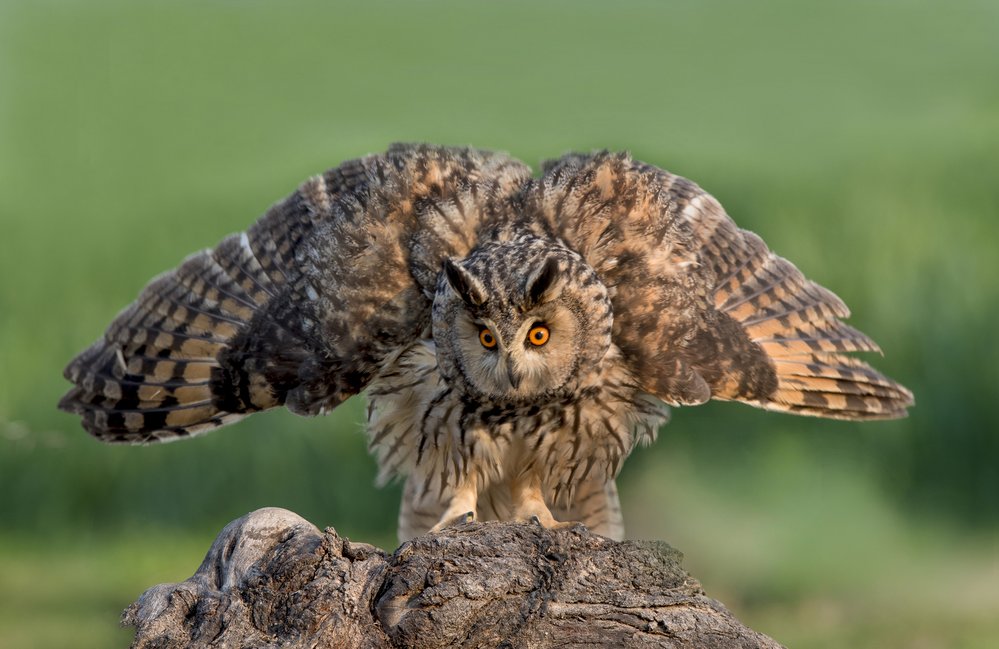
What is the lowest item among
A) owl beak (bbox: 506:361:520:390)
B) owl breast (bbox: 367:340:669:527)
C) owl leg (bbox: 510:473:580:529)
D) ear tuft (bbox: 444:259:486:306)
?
owl leg (bbox: 510:473:580:529)

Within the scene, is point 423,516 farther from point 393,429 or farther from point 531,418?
point 531,418

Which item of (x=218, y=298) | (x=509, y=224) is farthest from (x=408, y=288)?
(x=218, y=298)

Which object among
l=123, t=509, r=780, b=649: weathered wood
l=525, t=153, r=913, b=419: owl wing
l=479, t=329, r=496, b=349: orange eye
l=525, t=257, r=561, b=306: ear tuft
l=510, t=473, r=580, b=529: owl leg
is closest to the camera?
l=123, t=509, r=780, b=649: weathered wood

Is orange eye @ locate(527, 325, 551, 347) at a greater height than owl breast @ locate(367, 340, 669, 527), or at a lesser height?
greater

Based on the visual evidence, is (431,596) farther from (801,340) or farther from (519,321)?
(801,340)

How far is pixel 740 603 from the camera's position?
23.6 feet

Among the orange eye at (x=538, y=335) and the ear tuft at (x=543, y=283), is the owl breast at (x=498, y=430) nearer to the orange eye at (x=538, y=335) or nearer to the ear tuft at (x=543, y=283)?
the orange eye at (x=538, y=335)

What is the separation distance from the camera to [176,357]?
4898 millimetres

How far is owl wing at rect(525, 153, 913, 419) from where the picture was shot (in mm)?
4305

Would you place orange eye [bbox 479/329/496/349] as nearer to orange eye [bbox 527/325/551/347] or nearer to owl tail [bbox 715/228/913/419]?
orange eye [bbox 527/325/551/347]

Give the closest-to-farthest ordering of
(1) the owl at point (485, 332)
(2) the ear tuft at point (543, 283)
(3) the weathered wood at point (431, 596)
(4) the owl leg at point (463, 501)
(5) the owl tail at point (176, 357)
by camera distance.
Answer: (3) the weathered wood at point (431, 596) < (2) the ear tuft at point (543, 283) < (1) the owl at point (485, 332) < (4) the owl leg at point (463, 501) < (5) the owl tail at point (176, 357)

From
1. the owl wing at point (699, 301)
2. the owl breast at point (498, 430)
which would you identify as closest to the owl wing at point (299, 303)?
the owl breast at point (498, 430)

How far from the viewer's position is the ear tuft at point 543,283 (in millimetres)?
3693

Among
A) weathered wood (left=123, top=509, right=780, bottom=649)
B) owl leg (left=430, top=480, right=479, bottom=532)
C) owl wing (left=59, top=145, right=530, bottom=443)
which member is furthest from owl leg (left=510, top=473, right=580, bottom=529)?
weathered wood (left=123, top=509, right=780, bottom=649)
